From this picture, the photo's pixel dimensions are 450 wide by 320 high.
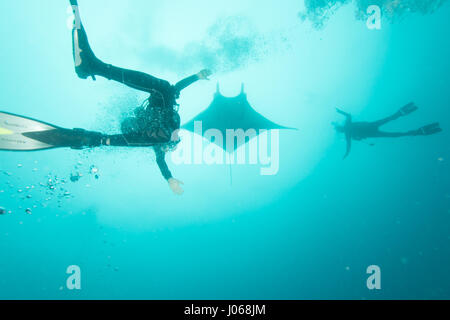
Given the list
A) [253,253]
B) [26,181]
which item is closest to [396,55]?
[253,253]

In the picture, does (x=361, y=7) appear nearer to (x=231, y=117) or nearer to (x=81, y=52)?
(x=231, y=117)

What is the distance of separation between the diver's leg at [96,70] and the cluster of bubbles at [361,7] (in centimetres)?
1357

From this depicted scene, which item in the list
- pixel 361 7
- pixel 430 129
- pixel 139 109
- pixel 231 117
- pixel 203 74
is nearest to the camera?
pixel 139 109

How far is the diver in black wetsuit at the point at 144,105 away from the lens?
11.3 ft

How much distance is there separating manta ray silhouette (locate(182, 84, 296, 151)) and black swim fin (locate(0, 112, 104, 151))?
5211 mm

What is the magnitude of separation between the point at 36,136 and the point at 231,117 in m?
6.10

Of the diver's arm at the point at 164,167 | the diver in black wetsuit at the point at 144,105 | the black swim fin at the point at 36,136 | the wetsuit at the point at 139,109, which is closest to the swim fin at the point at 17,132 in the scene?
the black swim fin at the point at 36,136

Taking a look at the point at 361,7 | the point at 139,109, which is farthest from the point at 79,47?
the point at 361,7

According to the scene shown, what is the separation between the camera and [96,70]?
357 centimetres
